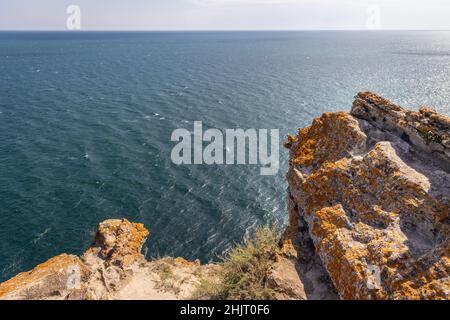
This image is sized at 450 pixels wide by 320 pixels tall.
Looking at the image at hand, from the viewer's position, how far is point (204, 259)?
30.1 m

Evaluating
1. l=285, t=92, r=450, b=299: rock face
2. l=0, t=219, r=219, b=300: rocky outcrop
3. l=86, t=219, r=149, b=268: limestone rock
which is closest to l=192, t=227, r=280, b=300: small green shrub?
l=285, t=92, r=450, b=299: rock face

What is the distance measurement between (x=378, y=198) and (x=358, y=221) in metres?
0.98

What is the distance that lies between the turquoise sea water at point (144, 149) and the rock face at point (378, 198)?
19120mm

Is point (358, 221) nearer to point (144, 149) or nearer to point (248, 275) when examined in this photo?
point (248, 275)

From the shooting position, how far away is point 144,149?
49250 millimetres

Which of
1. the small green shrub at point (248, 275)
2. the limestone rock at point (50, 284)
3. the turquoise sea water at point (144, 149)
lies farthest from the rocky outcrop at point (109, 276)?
the turquoise sea water at point (144, 149)

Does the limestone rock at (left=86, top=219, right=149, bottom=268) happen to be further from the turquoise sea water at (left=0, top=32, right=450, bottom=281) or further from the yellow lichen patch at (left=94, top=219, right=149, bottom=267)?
the turquoise sea water at (left=0, top=32, right=450, bottom=281)

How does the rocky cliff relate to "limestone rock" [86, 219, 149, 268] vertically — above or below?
above

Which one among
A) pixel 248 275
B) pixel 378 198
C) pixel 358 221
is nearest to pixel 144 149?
pixel 248 275

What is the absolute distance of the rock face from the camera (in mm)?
8484

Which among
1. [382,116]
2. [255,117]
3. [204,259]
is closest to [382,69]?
[255,117]

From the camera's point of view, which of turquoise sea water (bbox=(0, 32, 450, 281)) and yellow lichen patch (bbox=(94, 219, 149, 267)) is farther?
turquoise sea water (bbox=(0, 32, 450, 281))

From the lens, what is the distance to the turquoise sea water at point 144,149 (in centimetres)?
3316

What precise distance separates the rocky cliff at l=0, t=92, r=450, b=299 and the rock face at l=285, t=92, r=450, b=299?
0.03 metres
